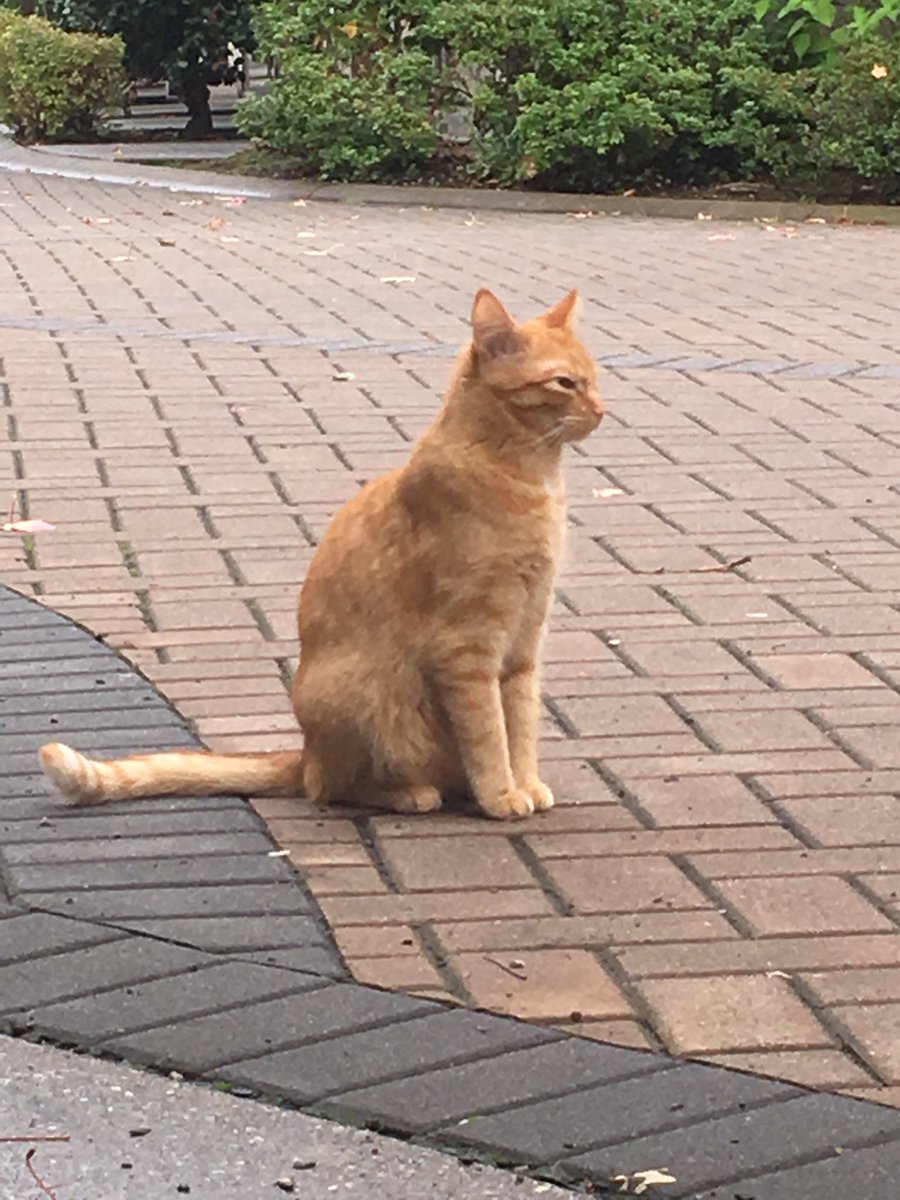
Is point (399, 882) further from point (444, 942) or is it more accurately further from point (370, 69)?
point (370, 69)

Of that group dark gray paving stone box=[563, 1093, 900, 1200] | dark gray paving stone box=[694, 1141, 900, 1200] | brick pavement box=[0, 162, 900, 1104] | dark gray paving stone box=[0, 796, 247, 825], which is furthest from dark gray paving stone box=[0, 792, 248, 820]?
dark gray paving stone box=[694, 1141, 900, 1200]

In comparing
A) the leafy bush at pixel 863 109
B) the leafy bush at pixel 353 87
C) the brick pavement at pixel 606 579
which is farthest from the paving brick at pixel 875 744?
the leafy bush at pixel 353 87

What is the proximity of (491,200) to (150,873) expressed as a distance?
11.9 metres

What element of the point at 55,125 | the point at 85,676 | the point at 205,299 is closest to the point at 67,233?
the point at 205,299

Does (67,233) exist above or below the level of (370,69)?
below

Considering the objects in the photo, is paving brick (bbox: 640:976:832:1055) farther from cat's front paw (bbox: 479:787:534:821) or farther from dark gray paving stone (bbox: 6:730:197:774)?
dark gray paving stone (bbox: 6:730:197:774)

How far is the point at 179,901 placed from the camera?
3.73 m

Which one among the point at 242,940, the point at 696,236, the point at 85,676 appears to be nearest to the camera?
the point at 242,940

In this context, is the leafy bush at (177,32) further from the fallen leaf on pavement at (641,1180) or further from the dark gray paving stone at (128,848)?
the fallen leaf on pavement at (641,1180)

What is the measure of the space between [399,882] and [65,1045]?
2.67 feet

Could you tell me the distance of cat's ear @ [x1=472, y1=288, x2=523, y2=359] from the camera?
403cm

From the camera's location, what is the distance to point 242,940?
11.7 feet

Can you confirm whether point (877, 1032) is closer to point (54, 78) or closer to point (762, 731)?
point (762, 731)

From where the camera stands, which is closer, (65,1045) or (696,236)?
(65,1045)
